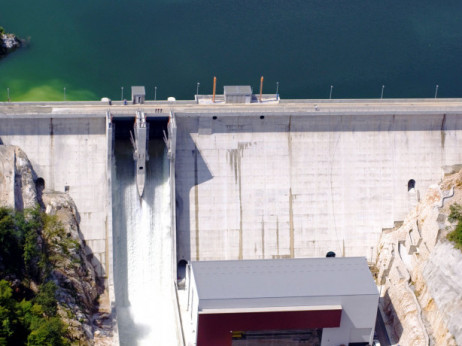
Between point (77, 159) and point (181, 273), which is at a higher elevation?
point (77, 159)

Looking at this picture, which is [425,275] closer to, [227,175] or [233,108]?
[227,175]

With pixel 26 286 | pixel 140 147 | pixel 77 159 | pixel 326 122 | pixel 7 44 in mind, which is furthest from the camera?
pixel 7 44

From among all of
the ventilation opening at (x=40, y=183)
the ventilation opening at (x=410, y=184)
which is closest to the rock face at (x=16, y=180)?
the ventilation opening at (x=40, y=183)

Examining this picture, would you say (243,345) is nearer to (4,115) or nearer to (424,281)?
(424,281)

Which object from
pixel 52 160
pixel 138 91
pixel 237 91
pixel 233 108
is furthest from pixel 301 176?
pixel 52 160

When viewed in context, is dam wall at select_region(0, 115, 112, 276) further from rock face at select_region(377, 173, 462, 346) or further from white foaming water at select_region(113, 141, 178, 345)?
rock face at select_region(377, 173, 462, 346)

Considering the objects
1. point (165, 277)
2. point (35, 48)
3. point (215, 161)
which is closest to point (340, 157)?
point (215, 161)
